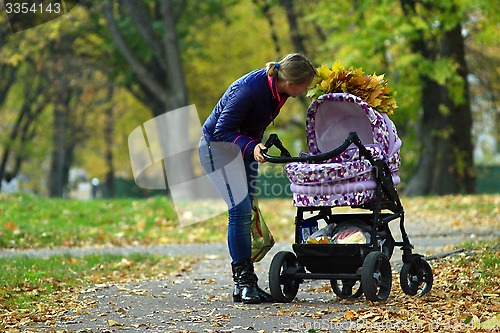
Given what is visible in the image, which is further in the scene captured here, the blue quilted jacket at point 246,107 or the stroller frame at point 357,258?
the blue quilted jacket at point 246,107

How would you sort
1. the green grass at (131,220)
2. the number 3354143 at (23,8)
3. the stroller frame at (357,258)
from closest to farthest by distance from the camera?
1. the stroller frame at (357,258)
2. the green grass at (131,220)
3. the number 3354143 at (23,8)

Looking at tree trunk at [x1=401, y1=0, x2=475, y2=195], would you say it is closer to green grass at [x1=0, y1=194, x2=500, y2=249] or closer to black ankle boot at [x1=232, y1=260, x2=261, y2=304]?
green grass at [x1=0, y1=194, x2=500, y2=249]

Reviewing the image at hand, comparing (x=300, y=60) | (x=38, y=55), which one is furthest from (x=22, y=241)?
(x=38, y=55)

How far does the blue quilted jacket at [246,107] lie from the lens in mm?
7207

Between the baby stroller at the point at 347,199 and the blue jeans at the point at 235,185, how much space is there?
12.6 inches

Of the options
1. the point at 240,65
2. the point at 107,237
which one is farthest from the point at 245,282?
the point at 240,65

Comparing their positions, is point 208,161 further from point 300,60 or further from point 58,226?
point 58,226

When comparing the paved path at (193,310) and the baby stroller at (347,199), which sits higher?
the baby stroller at (347,199)

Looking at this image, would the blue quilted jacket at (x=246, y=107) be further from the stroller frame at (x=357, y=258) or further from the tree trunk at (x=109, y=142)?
the tree trunk at (x=109, y=142)

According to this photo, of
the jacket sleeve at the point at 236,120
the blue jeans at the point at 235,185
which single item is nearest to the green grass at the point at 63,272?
the blue jeans at the point at 235,185

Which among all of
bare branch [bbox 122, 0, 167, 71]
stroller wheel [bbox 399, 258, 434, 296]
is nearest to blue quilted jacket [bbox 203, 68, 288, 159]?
stroller wheel [bbox 399, 258, 434, 296]

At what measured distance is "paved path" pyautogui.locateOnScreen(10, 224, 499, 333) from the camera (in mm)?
6457

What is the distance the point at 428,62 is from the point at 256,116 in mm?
14796

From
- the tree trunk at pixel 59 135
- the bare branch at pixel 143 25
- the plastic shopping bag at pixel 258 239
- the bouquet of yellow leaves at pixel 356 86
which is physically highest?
the bare branch at pixel 143 25
